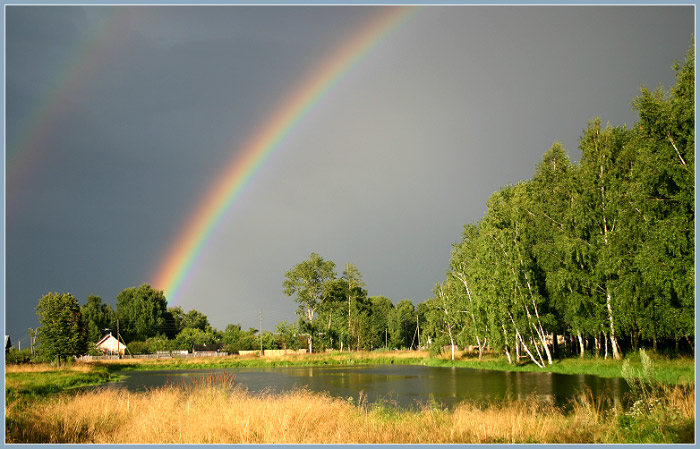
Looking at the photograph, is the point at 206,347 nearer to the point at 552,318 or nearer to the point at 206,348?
the point at 206,348

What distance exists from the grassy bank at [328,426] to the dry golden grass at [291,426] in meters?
0.02

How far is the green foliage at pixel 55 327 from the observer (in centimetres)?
4812

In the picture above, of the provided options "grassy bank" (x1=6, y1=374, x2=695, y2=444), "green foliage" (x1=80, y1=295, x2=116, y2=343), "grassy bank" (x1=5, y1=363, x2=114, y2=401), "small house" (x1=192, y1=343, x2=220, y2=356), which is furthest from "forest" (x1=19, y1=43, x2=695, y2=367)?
"green foliage" (x1=80, y1=295, x2=116, y2=343)

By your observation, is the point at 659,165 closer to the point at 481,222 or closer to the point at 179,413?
the point at 179,413

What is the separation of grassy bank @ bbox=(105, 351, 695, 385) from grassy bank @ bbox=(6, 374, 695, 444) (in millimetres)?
15599

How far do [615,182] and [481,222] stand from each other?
17238mm

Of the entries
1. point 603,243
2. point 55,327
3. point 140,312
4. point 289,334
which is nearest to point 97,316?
point 140,312

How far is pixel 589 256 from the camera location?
3525cm

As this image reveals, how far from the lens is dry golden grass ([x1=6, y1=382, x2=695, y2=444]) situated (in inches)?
459

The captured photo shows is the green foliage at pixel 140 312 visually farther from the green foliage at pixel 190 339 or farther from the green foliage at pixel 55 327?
the green foliage at pixel 55 327

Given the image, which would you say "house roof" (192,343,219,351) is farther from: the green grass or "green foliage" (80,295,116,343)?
the green grass

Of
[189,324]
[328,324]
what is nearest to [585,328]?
[328,324]

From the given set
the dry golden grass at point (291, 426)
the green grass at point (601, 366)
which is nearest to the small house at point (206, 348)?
the green grass at point (601, 366)

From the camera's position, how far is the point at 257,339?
94.8m
